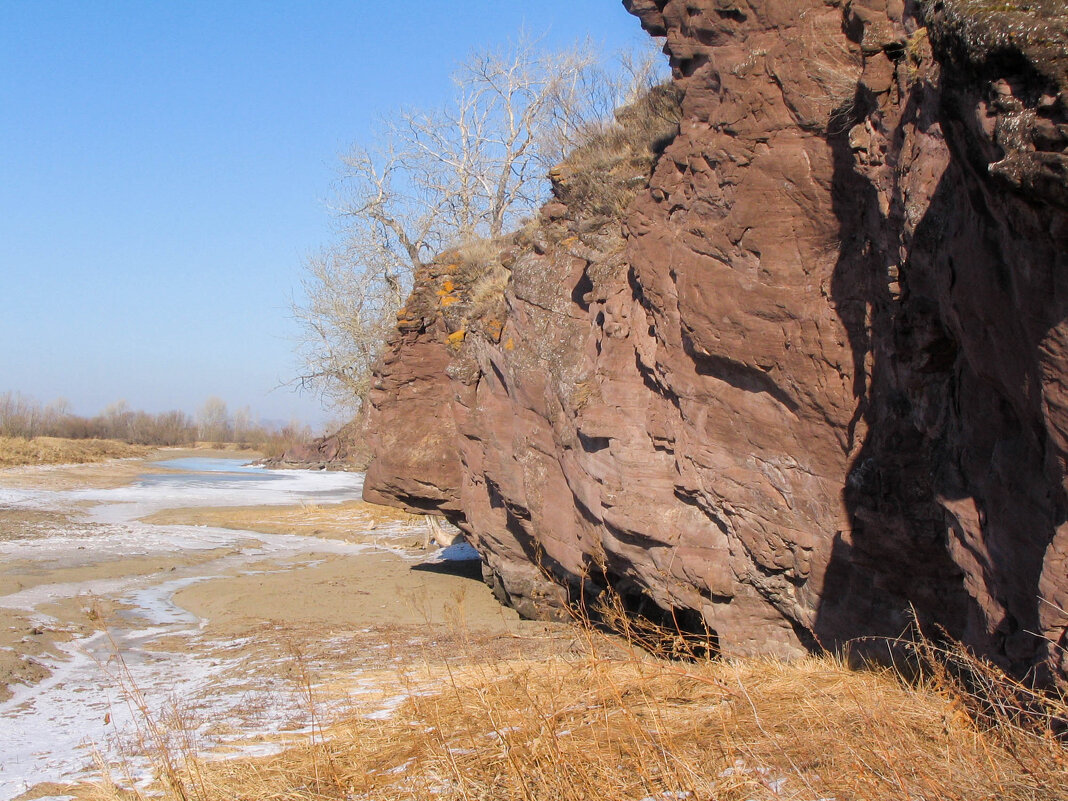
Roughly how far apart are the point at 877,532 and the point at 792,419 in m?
1.15

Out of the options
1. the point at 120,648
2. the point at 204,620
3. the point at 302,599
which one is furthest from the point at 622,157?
the point at 204,620

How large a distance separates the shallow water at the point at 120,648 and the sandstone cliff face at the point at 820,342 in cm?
380

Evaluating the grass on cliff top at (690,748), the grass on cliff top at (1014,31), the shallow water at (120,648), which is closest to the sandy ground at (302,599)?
the shallow water at (120,648)

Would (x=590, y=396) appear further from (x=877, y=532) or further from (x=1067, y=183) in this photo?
(x=1067, y=183)

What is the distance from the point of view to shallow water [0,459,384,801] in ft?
20.0

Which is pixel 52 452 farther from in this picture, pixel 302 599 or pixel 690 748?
pixel 690 748

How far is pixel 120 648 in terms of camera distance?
9852 mm

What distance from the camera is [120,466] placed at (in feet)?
155

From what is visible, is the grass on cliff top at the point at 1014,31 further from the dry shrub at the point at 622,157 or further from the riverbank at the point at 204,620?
the dry shrub at the point at 622,157

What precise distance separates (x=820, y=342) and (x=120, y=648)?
28.9 feet

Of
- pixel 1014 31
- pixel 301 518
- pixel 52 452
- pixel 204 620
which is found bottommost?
pixel 204 620

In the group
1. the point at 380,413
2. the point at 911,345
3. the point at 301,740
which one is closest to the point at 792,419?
the point at 911,345

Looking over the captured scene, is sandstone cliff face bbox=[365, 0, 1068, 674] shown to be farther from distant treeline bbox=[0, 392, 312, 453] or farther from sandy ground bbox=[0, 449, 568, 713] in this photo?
distant treeline bbox=[0, 392, 312, 453]

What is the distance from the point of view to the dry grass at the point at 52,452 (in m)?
42.6
